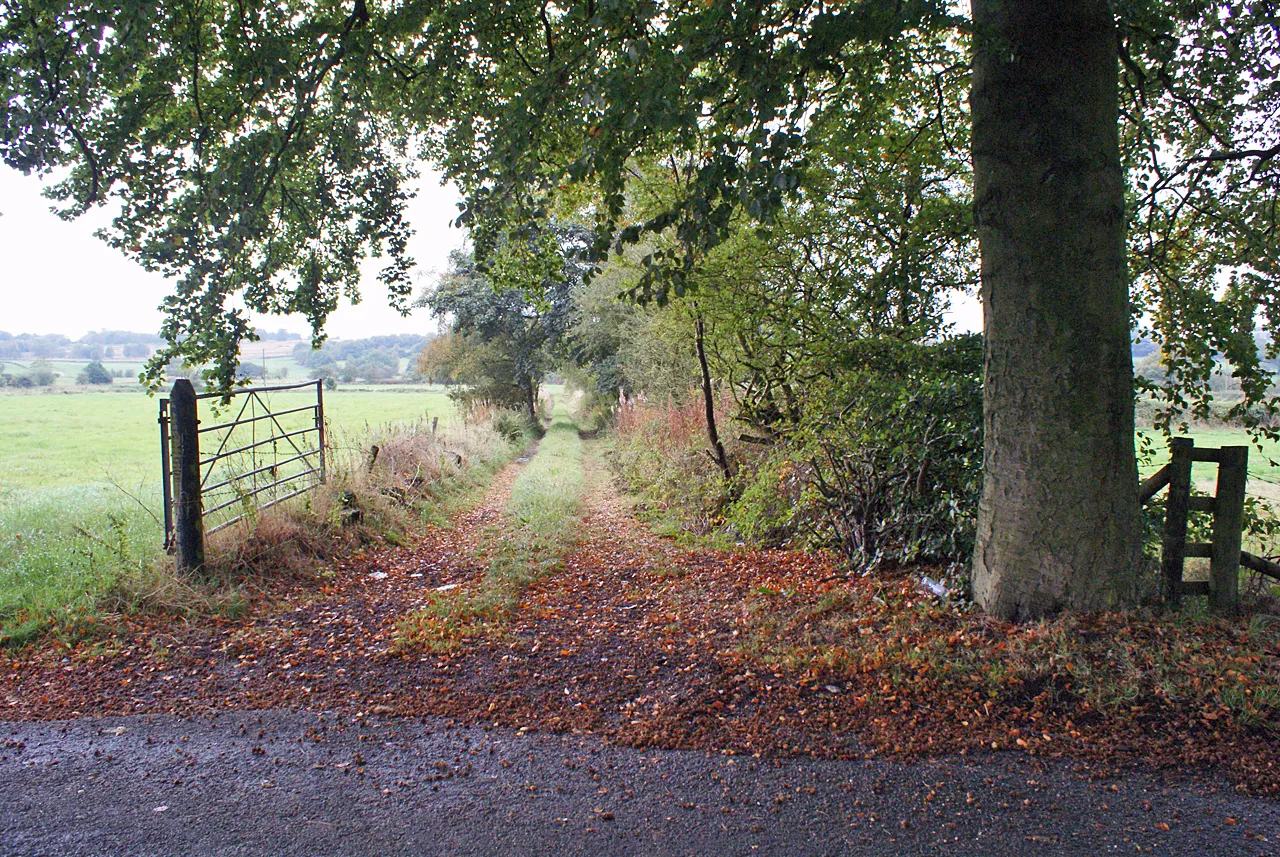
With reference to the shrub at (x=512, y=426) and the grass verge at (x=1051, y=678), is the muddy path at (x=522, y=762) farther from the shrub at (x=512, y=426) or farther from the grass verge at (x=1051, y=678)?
the shrub at (x=512, y=426)

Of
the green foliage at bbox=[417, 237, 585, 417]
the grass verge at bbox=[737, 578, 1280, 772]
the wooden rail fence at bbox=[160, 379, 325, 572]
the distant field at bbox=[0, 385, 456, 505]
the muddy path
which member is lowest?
the distant field at bbox=[0, 385, 456, 505]

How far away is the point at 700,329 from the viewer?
9930mm

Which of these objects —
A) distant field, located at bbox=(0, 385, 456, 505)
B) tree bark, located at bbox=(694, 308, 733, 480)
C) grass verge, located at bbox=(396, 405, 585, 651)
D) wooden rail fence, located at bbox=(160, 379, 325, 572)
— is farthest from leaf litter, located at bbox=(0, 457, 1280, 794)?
tree bark, located at bbox=(694, 308, 733, 480)

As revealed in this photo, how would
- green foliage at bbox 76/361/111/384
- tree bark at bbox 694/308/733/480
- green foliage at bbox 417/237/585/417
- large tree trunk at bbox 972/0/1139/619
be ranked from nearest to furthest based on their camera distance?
large tree trunk at bbox 972/0/1139/619 → tree bark at bbox 694/308/733/480 → green foliage at bbox 417/237/585/417 → green foliage at bbox 76/361/111/384

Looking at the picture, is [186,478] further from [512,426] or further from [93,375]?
[93,375]

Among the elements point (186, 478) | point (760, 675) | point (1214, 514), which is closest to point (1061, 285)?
point (1214, 514)

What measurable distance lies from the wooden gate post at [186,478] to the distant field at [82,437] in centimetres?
206

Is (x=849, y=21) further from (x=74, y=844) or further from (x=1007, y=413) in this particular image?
(x=74, y=844)

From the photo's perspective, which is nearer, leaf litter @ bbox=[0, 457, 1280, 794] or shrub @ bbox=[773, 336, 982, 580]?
leaf litter @ bbox=[0, 457, 1280, 794]

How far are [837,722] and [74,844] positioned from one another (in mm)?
3405

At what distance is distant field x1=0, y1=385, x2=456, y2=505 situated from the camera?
1527 cm

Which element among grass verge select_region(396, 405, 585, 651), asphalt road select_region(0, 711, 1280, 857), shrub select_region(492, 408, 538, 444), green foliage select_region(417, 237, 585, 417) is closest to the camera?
asphalt road select_region(0, 711, 1280, 857)

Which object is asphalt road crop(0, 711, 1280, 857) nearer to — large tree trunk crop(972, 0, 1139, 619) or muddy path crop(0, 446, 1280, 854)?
muddy path crop(0, 446, 1280, 854)

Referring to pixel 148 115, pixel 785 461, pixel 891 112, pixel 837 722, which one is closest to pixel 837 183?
pixel 891 112
